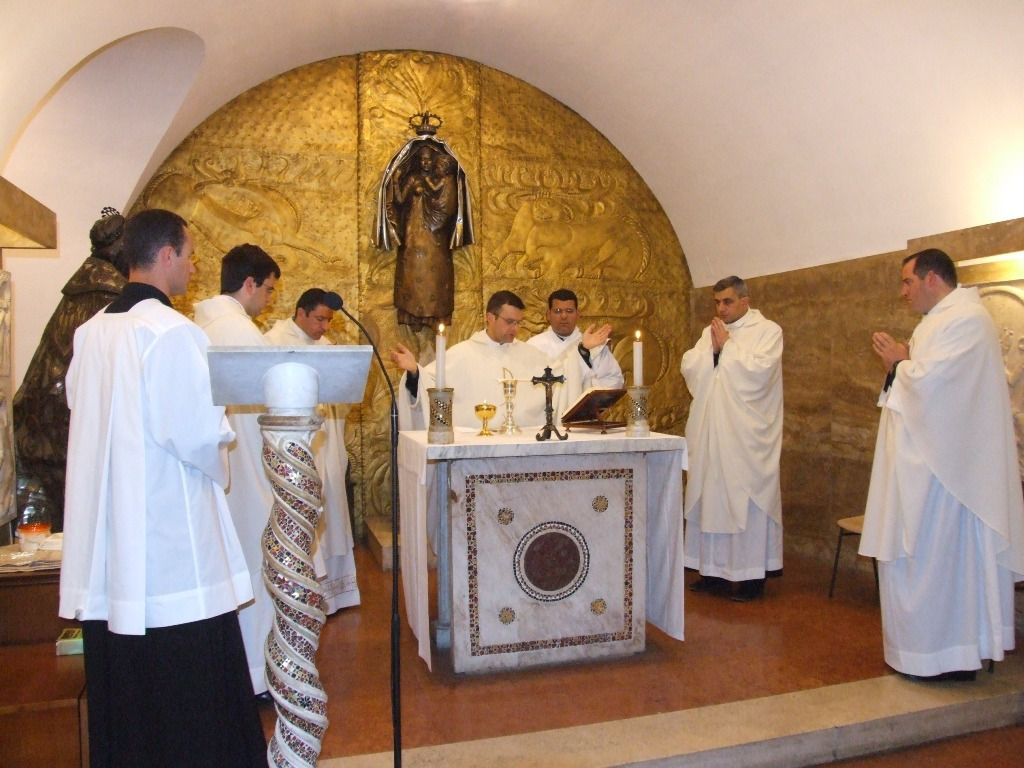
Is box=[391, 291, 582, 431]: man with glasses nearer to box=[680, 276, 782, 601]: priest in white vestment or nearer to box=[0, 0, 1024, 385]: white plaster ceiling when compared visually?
box=[680, 276, 782, 601]: priest in white vestment

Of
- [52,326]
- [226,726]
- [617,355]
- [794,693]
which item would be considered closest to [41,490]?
[52,326]

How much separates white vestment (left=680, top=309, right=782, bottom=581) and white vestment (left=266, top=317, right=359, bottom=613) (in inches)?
95.5

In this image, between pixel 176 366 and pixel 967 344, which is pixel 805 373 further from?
pixel 176 366

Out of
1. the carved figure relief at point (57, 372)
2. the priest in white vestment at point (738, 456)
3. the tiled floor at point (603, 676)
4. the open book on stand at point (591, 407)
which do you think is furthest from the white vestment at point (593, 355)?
the carved figure relief at point (57, 372)

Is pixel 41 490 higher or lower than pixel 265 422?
lower

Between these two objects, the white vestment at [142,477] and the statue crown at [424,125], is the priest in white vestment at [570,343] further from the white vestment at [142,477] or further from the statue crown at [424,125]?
the white vestment at [142,477]

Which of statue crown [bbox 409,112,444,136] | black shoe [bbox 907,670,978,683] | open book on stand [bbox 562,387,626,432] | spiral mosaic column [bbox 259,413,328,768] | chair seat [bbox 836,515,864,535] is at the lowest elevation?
black shoe [bbox 907,670,978,683]

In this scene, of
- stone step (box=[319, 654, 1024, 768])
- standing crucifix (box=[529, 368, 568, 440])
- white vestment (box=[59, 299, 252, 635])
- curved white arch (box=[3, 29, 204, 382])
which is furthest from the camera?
curved white arch (box=[3, 29, 204, 382])

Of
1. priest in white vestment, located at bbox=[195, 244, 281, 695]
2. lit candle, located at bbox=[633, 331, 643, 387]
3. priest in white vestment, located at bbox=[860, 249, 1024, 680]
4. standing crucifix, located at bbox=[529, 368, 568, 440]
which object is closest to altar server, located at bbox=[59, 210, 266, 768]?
priest in white vestment, located at bbox=[195, 244, 281, 695]

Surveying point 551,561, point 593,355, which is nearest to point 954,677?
point 551,561

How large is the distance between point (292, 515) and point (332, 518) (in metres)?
3.22

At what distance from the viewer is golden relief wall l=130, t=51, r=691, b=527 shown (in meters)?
7.11

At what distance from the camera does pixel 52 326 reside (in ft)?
13.1

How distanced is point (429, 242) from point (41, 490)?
4.06 metres
